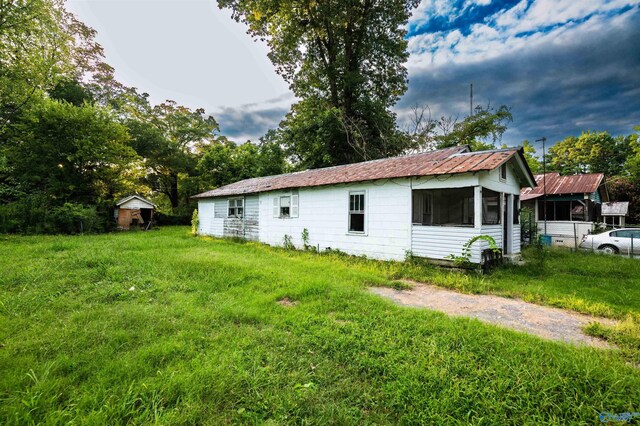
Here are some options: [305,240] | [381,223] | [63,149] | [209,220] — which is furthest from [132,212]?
[381,223]

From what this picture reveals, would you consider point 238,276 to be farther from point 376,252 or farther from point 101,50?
point 101,50

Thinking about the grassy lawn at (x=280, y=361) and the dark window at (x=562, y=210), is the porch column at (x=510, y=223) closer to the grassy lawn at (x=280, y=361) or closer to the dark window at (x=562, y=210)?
the grassy lawn at (x=280, y=361)

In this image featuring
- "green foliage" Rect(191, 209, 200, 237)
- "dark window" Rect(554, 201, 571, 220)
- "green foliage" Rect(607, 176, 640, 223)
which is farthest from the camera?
"green foliage" Rect(607, 176, 640, 223)

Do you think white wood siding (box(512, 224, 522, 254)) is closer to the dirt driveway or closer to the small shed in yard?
the dirt driveway

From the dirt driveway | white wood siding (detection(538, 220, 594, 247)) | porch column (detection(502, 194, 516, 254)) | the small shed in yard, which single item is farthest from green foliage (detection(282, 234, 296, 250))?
white wood siding (detection(538, 220, 594, 247))

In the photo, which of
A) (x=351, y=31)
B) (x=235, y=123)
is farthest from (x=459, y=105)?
(x=235, y=123)

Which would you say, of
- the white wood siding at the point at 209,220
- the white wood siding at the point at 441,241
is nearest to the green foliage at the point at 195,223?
the white wood siding at the point at 209,220

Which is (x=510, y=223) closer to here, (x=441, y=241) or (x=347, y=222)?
(x=441, y=241)

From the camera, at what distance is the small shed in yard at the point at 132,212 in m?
18.9

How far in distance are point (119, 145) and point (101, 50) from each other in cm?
1257

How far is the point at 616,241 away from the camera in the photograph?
10328mm

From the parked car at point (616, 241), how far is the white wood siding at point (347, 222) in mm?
9559

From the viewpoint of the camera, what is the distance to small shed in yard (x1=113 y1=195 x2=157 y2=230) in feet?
62.1

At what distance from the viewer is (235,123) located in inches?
1309
